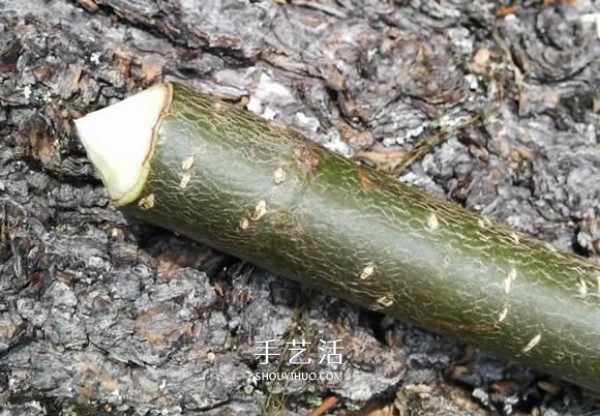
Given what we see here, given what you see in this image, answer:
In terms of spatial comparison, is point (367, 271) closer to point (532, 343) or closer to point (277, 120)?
point (532, 343)

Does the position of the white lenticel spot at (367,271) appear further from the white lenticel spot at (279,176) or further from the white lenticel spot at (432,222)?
the white lenticel spot at (279,176)

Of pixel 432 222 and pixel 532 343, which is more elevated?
pixel 432 222

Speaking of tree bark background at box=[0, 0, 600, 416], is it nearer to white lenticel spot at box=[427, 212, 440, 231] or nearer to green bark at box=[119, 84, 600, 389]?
green bark at box=[119, 84, 600, 389]

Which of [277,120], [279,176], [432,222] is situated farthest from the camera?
[277,120]

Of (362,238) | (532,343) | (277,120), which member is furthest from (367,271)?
(277,120)

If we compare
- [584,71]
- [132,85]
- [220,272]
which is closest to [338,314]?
[220,272]

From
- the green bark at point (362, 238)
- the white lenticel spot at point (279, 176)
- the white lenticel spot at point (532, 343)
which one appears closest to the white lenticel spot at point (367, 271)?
the green bark at point (362, 238)

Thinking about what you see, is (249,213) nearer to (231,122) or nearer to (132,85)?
(231,122)
